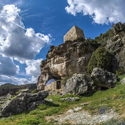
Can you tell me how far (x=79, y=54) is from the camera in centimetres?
2441

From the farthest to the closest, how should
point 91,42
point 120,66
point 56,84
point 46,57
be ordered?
point 46,57
point 91,42
point 56,84
point 120,66

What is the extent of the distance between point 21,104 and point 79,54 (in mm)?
18903

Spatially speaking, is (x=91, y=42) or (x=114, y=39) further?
(x=91, y=42)

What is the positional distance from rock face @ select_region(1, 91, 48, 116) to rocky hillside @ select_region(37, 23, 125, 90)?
13627 millimetres

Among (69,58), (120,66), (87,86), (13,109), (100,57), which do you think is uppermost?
(69,58)

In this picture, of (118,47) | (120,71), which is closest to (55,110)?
(120,71)

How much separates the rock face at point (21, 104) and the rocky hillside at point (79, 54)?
13.6m

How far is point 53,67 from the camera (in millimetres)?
28281

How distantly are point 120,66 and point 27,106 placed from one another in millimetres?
15170

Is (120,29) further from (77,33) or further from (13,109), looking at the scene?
(13,109)

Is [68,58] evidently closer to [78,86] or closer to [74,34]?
[74,34]

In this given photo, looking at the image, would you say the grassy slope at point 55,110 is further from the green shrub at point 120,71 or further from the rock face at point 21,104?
the green shrub at point 120,71

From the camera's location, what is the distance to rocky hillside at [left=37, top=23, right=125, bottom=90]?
17094 millimetres

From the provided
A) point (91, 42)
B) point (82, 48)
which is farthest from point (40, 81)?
point (91, 42)
